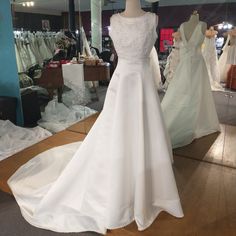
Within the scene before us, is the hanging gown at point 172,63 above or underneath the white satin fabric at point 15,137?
above

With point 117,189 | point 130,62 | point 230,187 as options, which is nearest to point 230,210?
point 230,187

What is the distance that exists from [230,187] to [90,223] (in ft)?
3.72

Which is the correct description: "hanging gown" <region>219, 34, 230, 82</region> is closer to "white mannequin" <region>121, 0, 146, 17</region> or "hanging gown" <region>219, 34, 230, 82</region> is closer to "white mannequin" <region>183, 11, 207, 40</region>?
"white mannequin" <region>183, 11, 207, 40</region>

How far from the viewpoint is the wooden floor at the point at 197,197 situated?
4.96 ft

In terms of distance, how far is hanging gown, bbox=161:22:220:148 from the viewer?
244 centimetres

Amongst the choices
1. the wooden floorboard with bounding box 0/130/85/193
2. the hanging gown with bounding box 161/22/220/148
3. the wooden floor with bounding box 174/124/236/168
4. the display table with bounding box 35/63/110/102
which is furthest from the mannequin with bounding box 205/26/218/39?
the wooden floorboard with bounding box 0/130/85/193

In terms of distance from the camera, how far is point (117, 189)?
144cm

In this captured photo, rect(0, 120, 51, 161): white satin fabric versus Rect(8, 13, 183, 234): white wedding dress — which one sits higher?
Rect(8, 13, 183, 234): white wedding dress

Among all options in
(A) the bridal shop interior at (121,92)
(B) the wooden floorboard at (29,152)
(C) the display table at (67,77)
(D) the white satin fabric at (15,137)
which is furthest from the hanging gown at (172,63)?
(D) the white satin fabric at (15,137)

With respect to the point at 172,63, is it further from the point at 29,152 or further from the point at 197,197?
the point at 29,152

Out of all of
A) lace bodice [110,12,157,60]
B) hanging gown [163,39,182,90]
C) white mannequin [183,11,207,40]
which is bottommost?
hanging gown [163,39,182,90]

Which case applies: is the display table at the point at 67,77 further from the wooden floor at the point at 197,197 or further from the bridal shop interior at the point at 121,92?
the wooden floor at the point at 197,197

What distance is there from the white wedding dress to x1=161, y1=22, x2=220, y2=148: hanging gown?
0.97m

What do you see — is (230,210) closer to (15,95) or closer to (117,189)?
(117,189)
